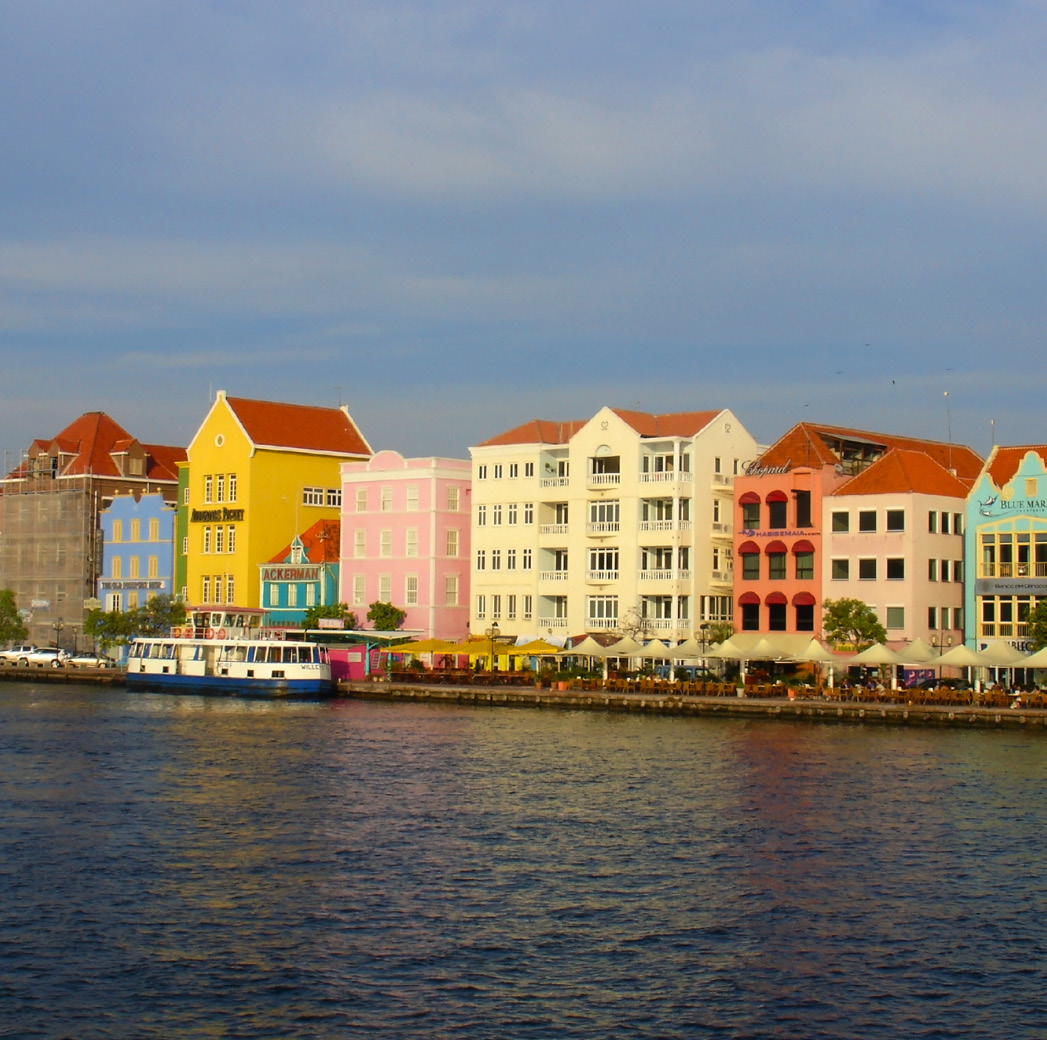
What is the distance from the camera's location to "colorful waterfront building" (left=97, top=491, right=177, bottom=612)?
118188 millimetres

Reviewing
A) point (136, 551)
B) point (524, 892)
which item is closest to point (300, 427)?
point (136, 551)

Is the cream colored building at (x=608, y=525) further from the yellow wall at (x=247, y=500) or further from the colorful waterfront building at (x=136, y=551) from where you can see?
the colorful waterfront building at (x=136, y=551)

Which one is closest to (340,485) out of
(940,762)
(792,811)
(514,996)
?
(940,762)

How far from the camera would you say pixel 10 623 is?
126 m

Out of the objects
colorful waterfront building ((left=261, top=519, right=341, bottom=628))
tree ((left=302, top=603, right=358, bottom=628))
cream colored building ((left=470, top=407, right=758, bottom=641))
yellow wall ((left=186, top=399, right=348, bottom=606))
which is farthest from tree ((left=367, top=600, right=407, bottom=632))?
yellow wall ((left=186, top=399, right=348, bottom=606))

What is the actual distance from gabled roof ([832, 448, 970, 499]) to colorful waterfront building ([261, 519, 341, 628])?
120ft

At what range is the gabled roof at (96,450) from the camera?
Result: 12775cm

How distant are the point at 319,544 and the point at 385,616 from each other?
11251mm

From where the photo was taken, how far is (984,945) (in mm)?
29875

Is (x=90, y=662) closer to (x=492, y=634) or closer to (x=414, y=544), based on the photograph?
(x=414, y=544)

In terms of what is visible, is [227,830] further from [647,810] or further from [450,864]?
[647,810]

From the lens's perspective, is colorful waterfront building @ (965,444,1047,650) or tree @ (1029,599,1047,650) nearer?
tree @ (1029,599,1047,650)

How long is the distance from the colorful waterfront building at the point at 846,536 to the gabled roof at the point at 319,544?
1221 inches

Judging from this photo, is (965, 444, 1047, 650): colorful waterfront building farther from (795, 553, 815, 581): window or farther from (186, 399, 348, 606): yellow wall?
(186, 399, 348, 606): yellow wall
